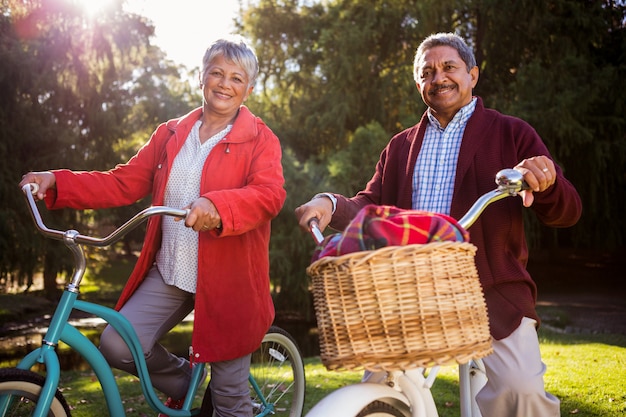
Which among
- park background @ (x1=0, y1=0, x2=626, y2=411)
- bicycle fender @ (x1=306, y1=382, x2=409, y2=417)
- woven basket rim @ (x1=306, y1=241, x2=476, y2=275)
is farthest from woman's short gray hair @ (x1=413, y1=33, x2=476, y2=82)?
park background @ (x1=0, y1=0, x2=626, y2=411)

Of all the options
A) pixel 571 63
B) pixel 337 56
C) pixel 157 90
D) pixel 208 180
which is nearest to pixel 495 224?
pixel 208 180

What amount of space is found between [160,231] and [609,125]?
34.7ft

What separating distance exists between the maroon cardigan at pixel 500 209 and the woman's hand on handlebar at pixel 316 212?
10 centimetres

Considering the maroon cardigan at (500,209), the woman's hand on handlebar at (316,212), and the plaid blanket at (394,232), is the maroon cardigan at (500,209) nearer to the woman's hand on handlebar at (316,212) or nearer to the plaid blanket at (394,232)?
the woman's hand on handlebar at (316,212)

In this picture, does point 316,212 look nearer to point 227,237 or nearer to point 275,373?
point 227,237

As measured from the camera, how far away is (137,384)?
18.2ft

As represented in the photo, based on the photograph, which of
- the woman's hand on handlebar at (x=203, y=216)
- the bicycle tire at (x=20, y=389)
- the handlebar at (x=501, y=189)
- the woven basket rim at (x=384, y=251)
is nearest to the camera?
the woven basket rim at (x=384, y=251)

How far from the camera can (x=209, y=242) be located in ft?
8.38

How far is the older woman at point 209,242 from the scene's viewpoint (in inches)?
100

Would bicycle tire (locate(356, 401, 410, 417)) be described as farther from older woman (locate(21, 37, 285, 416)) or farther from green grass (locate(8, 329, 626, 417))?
green grass (locate(8, 329, 626, 417))

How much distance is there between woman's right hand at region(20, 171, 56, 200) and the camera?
7.80 feet

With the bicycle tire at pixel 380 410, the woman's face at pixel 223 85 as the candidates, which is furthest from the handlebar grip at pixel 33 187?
the bicycle tire at pixel 380 410

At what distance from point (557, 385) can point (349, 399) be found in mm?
3703

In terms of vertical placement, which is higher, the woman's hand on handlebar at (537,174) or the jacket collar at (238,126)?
the jacket collar at (238,126)
